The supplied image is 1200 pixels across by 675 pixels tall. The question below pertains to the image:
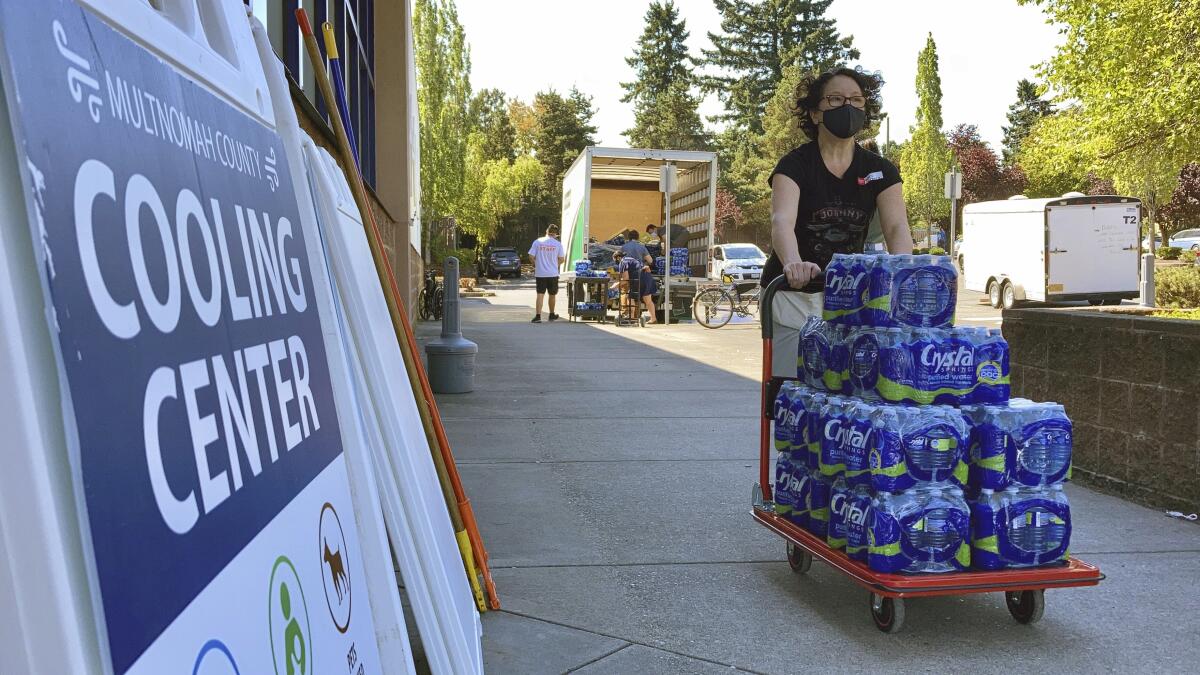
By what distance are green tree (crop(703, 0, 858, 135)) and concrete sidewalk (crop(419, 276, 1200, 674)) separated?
66.7 metres

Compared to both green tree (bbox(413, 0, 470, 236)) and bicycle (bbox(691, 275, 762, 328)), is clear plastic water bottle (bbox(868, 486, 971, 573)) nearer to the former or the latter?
bicycle (bbox(691, 275, 762, 328))

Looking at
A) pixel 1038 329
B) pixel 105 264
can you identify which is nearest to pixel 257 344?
pixel 105 264

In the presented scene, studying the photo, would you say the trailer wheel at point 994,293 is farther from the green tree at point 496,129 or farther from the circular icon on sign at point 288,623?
the green tree at point 496,129

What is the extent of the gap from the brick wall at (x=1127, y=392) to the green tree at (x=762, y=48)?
217 ft

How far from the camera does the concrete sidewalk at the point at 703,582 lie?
142 inches

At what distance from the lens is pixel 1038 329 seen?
6840 mm

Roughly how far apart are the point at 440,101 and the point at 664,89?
154 feet

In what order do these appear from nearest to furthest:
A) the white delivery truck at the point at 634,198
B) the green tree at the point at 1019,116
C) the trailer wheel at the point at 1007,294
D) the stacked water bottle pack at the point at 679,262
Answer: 1. the white delivery truck at the point at 634,198
2. the stacked water bottle pack at the point at 679,262
3. the trailer wheel at the point at 1007,294
4. the green tree at the point at 1019,116

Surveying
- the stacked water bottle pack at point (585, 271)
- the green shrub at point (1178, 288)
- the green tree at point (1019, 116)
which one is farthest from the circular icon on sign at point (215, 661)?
the green tree at point (1019, 116)

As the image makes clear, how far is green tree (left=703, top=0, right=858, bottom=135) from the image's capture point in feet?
236

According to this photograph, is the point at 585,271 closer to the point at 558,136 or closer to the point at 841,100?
the point at 841,100

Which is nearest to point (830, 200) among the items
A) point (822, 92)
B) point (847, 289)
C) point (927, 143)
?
point (822, 92)

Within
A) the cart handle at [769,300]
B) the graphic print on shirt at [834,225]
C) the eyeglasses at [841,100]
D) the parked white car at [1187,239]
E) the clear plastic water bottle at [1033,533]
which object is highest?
the eyeglasses at [841,100]

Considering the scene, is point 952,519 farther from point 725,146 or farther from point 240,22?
point 725,146
